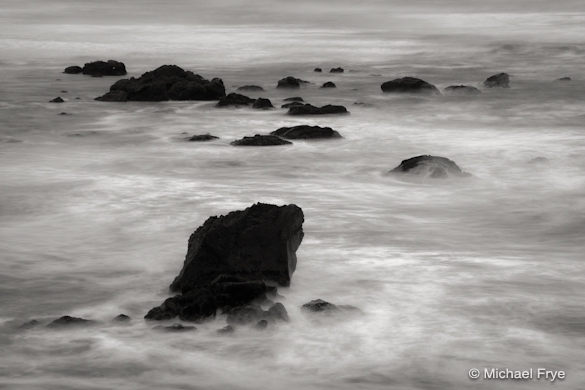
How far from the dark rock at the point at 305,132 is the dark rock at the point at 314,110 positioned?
2.86 meters

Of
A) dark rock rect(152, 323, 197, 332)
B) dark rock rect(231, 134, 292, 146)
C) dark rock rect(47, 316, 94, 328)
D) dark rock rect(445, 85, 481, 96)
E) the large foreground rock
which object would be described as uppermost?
the large foreground rock

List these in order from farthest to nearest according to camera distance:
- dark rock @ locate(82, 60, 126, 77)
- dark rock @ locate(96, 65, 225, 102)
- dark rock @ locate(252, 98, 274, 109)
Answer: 1. dark rock @ locate(82, 60, 126, 77)
2. dark rock @ locate(96, 65, 225, 102)
3. dark rock @ locate(252, 98, 274, 109)

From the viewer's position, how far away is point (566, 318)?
316 inches

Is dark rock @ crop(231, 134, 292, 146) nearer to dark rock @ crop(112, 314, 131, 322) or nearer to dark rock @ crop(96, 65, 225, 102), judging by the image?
dark rock @ crop(96, 65, 225, 102)

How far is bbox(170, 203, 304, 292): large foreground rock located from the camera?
8414 mm

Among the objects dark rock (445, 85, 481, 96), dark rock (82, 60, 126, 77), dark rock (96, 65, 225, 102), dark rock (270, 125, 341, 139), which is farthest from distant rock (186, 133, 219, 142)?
dark rock (82, 60, 126, 77)

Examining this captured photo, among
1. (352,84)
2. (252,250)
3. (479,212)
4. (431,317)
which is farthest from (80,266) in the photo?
(352,84)

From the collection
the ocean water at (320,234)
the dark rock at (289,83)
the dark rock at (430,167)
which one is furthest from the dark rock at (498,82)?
the dark rock at (430,167)

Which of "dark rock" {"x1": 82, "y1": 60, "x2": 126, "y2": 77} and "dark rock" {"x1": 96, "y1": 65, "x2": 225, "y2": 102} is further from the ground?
"dark rock" {"x1": 96, "y1": 65, "x2": 225, "y2": 102}

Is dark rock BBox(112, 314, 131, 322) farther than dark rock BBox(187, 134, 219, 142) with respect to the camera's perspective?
No

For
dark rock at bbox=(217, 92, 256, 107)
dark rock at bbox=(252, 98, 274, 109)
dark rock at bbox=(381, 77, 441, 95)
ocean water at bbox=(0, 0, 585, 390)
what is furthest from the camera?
dark rock at bbox=(381, 77, 441, 95)

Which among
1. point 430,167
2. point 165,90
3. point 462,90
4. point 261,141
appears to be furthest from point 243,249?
point 462,90

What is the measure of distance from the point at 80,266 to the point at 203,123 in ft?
36.3

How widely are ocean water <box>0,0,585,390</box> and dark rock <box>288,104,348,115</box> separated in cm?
36
